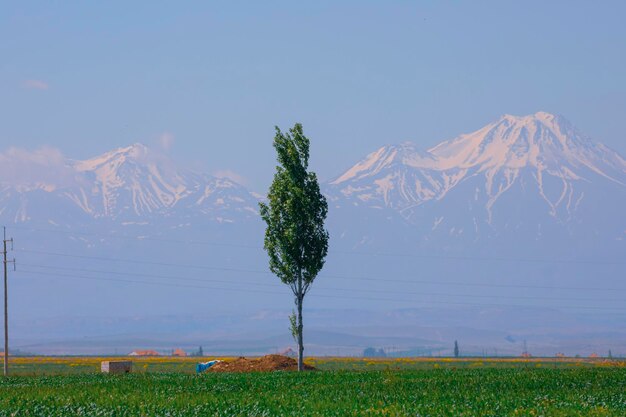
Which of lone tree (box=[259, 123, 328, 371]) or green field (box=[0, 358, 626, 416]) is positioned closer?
green field (box=[0, 358, 626, 416])

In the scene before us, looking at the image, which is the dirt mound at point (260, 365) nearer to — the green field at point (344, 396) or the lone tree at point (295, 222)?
the lone tree at point (295, 222)

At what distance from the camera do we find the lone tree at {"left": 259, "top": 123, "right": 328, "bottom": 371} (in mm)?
83875

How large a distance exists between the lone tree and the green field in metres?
16.9

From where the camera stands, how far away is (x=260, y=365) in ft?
284

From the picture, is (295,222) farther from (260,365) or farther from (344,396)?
(344,396)

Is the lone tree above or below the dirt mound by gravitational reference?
above

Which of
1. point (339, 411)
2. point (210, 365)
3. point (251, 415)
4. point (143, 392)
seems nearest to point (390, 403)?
point (339, 411)

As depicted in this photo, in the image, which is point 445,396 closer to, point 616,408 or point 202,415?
point 616,408

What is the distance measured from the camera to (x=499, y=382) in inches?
2359

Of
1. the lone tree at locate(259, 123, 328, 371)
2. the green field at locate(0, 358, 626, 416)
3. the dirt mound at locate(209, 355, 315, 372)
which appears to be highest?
the lone tree at locate(259, 123, 328, 371)

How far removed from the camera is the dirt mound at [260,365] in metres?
85.8

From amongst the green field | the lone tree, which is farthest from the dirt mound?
the green field

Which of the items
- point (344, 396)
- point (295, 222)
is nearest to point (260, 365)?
point (295, 222)

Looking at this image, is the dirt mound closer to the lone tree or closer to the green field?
the lone tree
